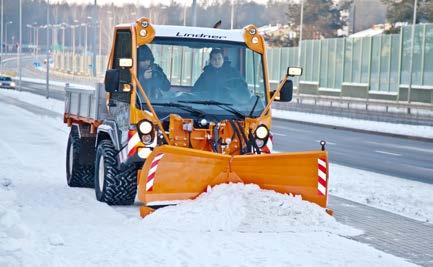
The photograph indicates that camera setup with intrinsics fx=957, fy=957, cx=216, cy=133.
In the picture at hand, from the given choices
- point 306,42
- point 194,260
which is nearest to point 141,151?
point 194,260

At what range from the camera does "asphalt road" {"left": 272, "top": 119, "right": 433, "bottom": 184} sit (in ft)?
71.0

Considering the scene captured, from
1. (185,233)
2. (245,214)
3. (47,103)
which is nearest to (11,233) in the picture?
(185,233)

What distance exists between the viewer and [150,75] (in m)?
12.3

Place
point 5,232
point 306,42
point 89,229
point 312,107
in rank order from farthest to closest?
point 306,42
point 312,107
point 89,229
point 5,232

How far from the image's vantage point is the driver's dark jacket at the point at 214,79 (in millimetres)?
12406

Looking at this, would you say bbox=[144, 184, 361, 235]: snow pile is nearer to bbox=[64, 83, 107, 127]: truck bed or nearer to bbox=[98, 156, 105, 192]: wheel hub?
bbox=[98, 156, 105, 192]: wheel hub

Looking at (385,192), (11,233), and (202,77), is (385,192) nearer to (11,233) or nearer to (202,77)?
(202,77)

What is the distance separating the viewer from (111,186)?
1234 cm

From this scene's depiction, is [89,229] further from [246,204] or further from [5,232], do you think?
[246,204]

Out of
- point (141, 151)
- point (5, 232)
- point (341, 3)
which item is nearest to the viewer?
point (5, 232)

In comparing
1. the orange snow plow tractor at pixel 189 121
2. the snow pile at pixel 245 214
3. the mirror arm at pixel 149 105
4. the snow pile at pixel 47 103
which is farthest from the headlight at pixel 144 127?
the snow pile at pixel 47 103

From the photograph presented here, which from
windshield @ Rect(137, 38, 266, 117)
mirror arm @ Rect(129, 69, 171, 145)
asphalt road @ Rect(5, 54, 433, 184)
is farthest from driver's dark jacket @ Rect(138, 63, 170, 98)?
asphalt road @ Rect(5, 54, 433, 184)

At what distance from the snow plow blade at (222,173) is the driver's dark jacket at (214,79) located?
1655 millimetres

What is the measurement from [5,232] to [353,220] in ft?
14.9
